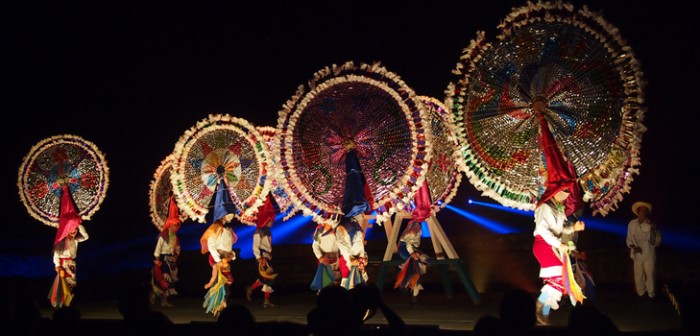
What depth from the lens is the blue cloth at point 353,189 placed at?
694 cm

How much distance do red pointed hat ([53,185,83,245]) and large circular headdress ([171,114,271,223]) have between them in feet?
8.32

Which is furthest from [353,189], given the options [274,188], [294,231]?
[294,231]

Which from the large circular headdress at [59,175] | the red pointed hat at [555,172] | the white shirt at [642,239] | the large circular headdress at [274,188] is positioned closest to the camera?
the red pointed hat at [555,172]

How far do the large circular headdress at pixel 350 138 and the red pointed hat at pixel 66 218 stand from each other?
4.61 meters

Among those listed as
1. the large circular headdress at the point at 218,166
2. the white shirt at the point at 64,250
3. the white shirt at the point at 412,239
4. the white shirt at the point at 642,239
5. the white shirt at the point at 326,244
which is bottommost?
the white shirt at the point at 642,239

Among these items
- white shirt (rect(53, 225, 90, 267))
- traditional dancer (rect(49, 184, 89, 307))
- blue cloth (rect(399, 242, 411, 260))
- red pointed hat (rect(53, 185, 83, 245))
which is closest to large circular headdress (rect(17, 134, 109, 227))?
red pointed hat (rect(53, 185, 83, 245))

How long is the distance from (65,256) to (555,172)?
7.89 metres

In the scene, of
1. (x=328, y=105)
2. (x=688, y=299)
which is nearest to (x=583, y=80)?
(x=328, y=105)

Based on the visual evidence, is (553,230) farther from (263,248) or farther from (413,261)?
(263,248)

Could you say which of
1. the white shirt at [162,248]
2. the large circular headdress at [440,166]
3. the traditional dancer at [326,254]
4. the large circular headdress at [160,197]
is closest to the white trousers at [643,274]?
the large circular headdress at [440,166]

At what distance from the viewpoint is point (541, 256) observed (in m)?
5.86

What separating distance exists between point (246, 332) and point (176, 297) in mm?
10020

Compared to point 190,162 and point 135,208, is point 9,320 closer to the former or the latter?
point 190,162

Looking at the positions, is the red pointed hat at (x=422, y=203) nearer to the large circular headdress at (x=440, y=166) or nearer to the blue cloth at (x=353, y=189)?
the large circular headdress at (x=440, y=166)
